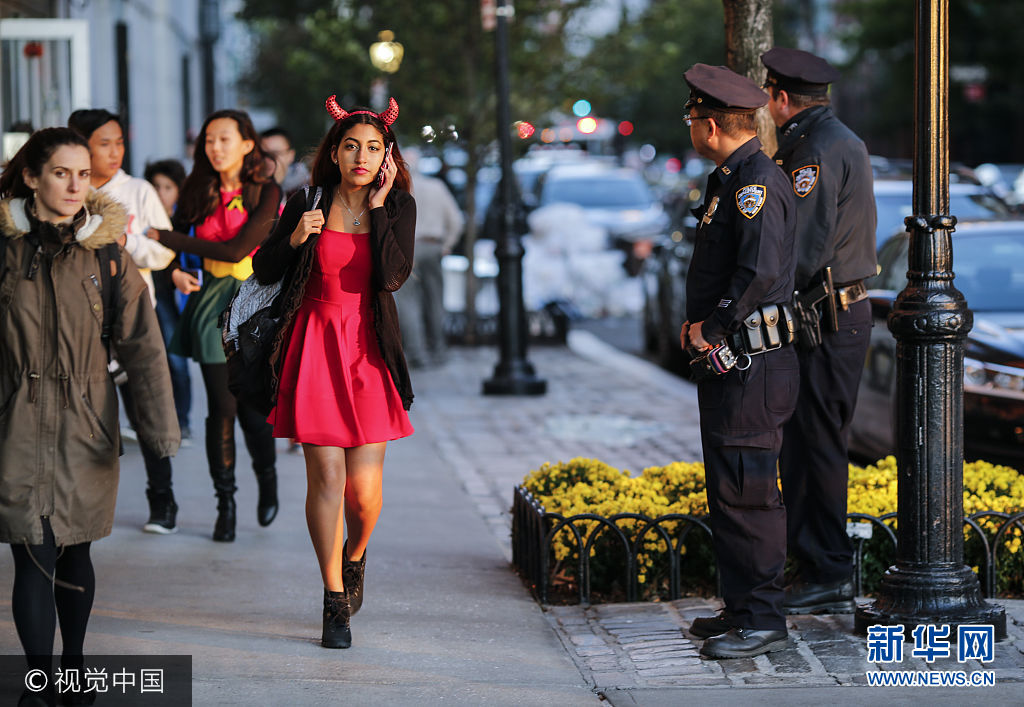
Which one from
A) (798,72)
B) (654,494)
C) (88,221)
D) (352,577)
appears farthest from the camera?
(654,494)

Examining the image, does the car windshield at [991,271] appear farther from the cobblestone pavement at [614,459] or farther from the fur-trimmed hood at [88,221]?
the fur-trimmed hood at [88,221]

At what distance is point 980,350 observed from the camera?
8195 millimetres

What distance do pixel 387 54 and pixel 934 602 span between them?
13085 mm

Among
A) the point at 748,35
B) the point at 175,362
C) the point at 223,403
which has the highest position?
the point at 748,35

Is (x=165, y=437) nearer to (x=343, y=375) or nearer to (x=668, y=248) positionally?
(x=343, y=375)

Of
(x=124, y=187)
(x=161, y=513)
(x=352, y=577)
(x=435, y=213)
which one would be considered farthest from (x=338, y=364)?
(x=435, y=213)

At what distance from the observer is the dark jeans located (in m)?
9.21

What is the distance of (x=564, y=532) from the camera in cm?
599

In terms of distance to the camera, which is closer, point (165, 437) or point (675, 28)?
point (165, 437)

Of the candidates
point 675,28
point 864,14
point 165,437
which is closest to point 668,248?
point 675,28

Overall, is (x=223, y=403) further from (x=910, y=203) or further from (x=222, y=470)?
(x=910, y=203)

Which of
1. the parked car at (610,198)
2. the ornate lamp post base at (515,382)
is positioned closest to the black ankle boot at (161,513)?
the ornate lamp post base at (515,382)

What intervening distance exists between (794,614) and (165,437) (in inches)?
94.9

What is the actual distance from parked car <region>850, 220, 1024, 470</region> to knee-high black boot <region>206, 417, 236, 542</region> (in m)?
3.21
